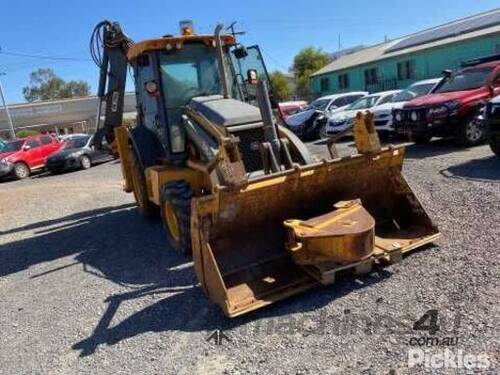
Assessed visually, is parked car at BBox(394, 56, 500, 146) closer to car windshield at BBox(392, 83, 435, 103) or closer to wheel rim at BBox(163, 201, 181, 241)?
car windshield at BBox(392, 83, 435, 103)

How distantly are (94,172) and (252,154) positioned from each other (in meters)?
14.2

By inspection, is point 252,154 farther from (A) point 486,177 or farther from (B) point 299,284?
(A) point 486,177

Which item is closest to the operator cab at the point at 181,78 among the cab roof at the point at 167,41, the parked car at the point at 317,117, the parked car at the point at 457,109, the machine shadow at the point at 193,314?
the cab roof at the point at 167,41

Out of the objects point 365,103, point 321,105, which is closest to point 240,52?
point 365,103

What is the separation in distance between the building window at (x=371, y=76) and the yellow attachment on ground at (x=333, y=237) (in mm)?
29967

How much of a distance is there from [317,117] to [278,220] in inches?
556

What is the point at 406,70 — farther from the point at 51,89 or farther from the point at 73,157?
the point at 51,89

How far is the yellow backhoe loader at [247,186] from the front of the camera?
454 cm

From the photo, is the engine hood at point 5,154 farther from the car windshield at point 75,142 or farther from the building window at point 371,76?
the building window at point 371,76

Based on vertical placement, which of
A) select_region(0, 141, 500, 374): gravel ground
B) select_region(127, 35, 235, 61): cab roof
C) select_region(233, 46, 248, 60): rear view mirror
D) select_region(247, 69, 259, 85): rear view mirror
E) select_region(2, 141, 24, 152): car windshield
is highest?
select_region(127, 35, 235, 61): cab roof

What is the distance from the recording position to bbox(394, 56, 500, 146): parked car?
11086mm

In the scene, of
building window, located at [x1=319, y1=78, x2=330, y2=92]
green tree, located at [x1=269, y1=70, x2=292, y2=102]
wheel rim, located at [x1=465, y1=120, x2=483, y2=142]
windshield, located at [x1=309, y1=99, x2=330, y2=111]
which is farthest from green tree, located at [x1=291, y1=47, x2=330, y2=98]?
wheel rim, located at [x1=465, y1=120, x2=483, y2=142]

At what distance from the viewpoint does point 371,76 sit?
110 feet

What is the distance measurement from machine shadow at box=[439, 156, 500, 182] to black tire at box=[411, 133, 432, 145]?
2.18 m
